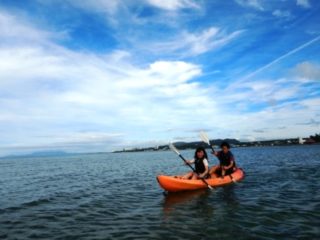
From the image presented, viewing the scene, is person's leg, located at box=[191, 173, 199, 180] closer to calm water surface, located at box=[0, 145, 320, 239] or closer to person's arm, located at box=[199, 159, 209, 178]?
person's arm, located at box=[199, 159, 209, 178]

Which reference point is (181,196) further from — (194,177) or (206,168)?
(206,168)

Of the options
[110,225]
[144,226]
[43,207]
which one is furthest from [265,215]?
[43,207]

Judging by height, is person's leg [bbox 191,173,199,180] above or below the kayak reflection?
above

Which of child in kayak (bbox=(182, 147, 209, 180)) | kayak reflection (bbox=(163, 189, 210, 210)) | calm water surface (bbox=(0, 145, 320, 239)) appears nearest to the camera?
calm water surface (bbox=(0, 145, 320, 239))

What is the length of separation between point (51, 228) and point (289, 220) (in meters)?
8.53

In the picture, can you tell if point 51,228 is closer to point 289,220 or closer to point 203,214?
point 203,214

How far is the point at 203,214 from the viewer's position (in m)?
14.0

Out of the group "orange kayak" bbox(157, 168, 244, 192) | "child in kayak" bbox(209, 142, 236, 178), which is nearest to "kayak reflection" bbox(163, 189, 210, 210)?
"orange kayak" bbox(157, 168, 244, 192)

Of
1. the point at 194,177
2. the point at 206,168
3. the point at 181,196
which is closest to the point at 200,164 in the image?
the point at 206,168

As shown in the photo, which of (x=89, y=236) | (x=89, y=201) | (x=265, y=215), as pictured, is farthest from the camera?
(x=89, y=201)

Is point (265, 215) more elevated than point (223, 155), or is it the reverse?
point (223, 155)

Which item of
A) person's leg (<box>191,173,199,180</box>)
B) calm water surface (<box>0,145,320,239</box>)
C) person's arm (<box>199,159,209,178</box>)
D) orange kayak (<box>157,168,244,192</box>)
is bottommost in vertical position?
calm water surface (<box>0,145,320,239</box>)

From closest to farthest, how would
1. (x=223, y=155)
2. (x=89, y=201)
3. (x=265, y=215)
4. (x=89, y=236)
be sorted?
(x=89, y=236)
(x=265, y=215)
(x=89, y=201)
(x=223, y=155)

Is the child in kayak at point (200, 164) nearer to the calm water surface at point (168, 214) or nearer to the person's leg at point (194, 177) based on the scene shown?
the person's leg at point (194, 177)
